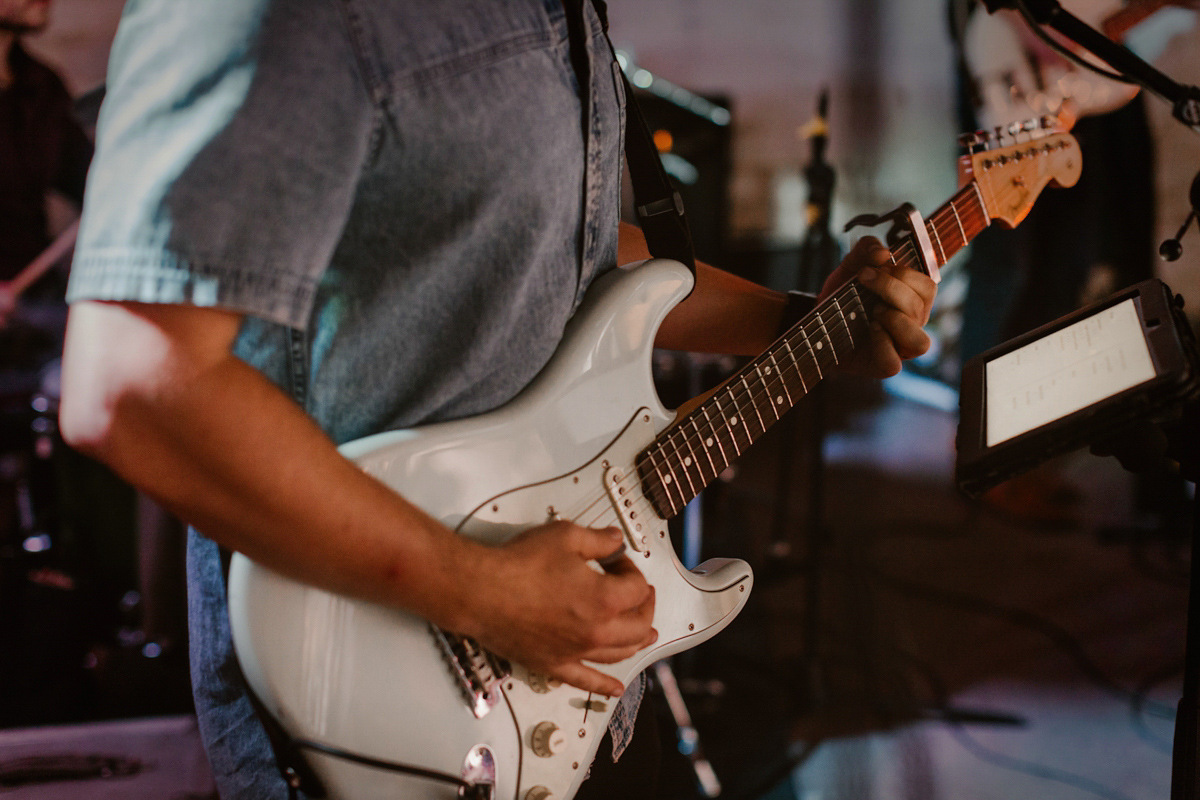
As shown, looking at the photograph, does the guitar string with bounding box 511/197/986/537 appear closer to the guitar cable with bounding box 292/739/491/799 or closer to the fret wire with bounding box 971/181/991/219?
the fret wire with bounding box 971/181/991/219

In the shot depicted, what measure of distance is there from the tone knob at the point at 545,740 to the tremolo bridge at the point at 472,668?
6 centimetres

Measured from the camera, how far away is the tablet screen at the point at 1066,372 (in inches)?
28.5

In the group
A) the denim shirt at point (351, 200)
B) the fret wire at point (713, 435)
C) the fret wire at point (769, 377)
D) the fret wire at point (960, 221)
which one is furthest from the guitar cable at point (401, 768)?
the fret wire at point (960, 221)

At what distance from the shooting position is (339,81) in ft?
1.64

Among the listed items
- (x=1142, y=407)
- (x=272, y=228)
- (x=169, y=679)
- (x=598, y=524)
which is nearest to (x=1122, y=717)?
(x=1142, y=407)

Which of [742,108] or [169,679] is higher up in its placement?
[742,108]

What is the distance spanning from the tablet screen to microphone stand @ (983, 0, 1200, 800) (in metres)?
0.14

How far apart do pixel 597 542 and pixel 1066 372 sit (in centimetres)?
54

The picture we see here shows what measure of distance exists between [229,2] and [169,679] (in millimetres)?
2293

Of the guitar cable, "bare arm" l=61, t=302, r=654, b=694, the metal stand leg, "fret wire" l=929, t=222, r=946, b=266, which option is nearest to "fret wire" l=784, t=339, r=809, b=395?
"fret wire" l=929, t=222, r=946, b=266

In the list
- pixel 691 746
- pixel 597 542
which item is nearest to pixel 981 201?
pixel 597 542

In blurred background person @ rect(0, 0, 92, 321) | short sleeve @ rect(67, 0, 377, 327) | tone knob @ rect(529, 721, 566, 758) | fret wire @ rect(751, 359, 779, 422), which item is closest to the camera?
short sleeve @ rect(67, 0, 377, 327)

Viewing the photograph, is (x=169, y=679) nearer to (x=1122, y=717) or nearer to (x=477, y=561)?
(x=477, y=561)

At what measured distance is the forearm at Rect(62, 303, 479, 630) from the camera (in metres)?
0.47
